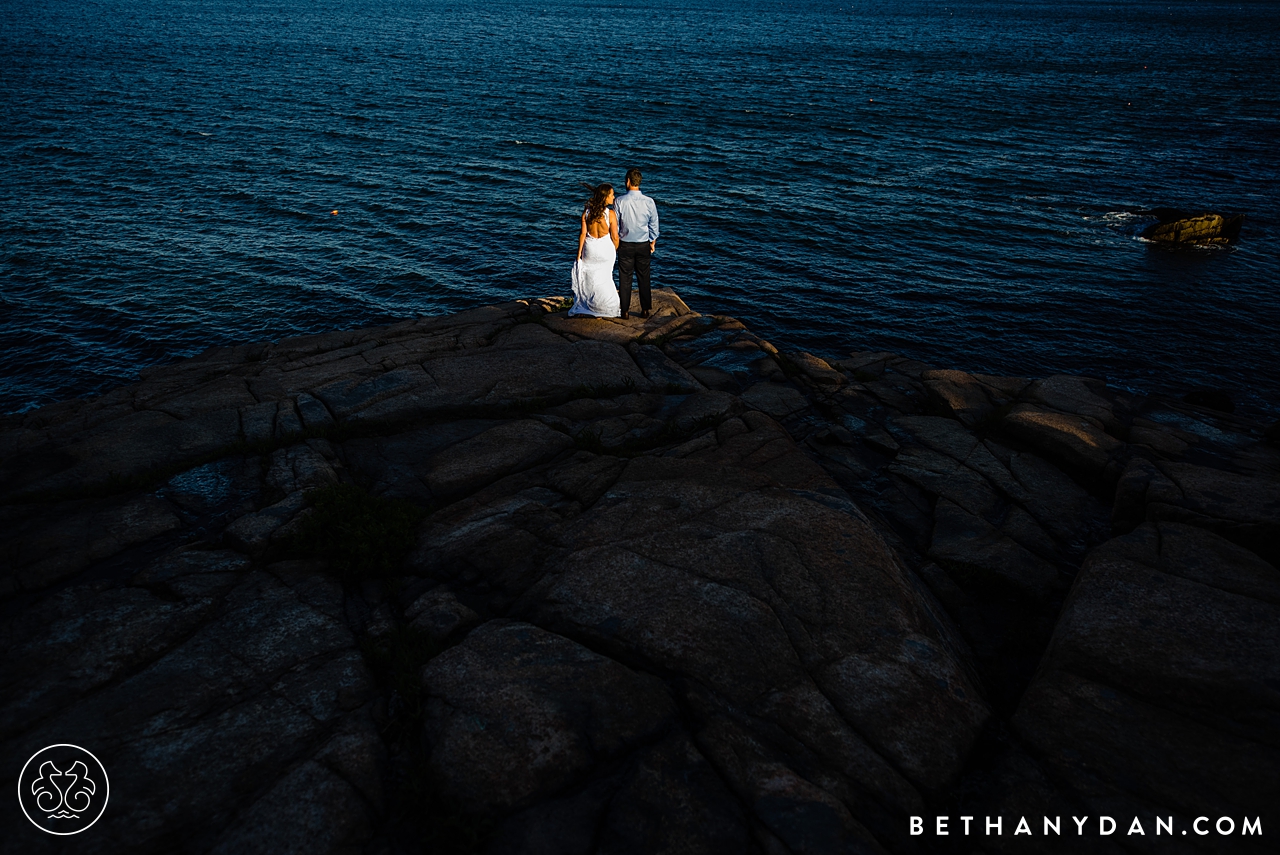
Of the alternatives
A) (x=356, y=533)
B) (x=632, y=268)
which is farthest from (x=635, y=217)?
(x=356, y=533)

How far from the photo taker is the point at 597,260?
16703mm

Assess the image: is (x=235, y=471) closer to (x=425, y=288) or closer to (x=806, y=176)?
(x=425, y=288)

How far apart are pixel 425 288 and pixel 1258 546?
24632 mm

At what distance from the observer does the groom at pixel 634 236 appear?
15695 mm

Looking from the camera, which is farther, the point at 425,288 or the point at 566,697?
the point at 425,288

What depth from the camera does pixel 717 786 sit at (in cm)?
606

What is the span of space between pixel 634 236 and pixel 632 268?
1132 mm

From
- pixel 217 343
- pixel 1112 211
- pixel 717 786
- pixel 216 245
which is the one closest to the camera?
pixel 717 786

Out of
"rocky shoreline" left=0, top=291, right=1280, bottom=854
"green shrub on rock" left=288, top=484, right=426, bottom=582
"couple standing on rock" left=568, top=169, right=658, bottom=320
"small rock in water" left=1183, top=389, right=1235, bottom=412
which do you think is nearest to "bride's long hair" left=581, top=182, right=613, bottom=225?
"couple standing on rock" left=568, top=169, right=658, bottom=320

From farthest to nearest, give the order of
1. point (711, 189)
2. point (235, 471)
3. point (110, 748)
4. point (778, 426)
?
point (711, 189), point (778, 426), point (235, 471), point (110, 748)

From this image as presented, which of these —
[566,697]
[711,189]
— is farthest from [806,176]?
[566,697]

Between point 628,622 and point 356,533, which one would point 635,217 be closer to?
point 356,533

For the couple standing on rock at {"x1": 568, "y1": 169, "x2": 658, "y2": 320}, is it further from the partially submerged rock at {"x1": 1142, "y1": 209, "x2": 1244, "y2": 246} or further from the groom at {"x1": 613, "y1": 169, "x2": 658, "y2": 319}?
the partially submerged rock at {"x1": 1142, "y1": 209, "x2": 1244, "y2": 246}

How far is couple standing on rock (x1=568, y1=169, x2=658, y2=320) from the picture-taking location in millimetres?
15781
